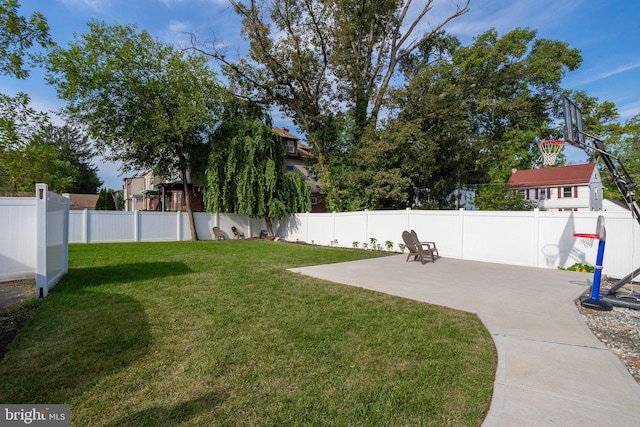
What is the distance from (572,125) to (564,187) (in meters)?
29.2

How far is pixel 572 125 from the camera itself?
6.09 m

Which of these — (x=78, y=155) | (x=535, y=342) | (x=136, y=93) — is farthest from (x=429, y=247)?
(x=78, y=155)

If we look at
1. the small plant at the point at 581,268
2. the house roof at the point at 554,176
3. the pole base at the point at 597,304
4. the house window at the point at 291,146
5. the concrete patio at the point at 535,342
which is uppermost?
the house window at the point at 291,146

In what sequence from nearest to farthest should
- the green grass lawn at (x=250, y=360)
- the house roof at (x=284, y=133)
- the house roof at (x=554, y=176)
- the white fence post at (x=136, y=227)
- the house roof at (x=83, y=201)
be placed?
the green grass lawn at (x=250, y=360)
the white fence post at (x=136, y=227)
the house roof at (x=284, y=133)
the house roof at (x=554, y=176)
the house roof at (x=83, y=201)

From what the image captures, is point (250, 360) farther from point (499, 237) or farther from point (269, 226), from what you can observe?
point (269, 226)

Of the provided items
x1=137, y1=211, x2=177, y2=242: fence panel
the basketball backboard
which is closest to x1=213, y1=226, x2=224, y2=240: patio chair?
x1=137, y1=211, x2=177, y2=242: fence panel

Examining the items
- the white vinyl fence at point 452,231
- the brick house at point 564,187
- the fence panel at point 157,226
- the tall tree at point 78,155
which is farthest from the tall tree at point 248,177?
the tall tree at point 78,155

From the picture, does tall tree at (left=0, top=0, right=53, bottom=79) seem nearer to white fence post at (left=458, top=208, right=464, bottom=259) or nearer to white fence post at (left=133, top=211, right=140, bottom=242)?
white fence post at (left=133, top=211, right=140, bottom=242)

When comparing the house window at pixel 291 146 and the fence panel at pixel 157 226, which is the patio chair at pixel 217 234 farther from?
the house window at pixel 291 146

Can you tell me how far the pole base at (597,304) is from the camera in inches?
200

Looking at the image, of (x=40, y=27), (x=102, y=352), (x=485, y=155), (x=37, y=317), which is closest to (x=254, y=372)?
(x=102, y=352)

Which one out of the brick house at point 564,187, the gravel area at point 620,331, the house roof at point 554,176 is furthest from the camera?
the house roof at point 554,176

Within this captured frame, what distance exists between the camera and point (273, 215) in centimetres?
1784

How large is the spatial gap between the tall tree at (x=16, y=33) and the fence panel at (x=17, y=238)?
394 cm
